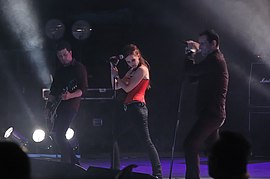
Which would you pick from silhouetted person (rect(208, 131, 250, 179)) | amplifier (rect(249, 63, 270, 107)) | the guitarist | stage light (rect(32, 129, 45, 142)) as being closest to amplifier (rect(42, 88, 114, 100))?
stage light (rect(32, 129, 45, 142))

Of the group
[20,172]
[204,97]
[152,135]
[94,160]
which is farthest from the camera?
[152,135]

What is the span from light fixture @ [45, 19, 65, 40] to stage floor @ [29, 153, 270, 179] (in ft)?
6.86

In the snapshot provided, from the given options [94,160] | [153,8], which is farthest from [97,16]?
[94,160]

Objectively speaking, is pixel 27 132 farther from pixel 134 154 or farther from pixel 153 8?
pixel 153 8

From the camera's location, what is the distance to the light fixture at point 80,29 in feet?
28.3

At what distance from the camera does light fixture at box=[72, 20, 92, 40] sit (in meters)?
8.62

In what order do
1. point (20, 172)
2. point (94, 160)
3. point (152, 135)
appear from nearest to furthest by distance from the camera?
point (20, 172), point (94, 160), point (152, 135)

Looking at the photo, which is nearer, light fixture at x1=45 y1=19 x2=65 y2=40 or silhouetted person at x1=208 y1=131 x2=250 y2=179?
silhouetted person at x1=208 y1=131 x2=250 y2=179

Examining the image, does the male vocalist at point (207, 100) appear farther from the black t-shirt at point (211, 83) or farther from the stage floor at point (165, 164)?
the stage floor at point (165, 164)

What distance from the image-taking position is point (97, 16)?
351 inches

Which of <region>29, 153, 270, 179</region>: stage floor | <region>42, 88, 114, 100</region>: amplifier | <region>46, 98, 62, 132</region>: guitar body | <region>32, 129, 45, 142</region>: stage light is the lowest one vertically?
<region>29, 153, 270, 179</region>: stage floor

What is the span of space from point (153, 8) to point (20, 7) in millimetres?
2396

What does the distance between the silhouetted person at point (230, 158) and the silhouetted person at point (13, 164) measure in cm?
63

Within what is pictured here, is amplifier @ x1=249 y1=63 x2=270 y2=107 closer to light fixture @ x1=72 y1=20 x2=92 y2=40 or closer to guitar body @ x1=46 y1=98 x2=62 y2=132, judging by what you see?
light fixture @ x1=72 y1=20 x2=92 y2=40
